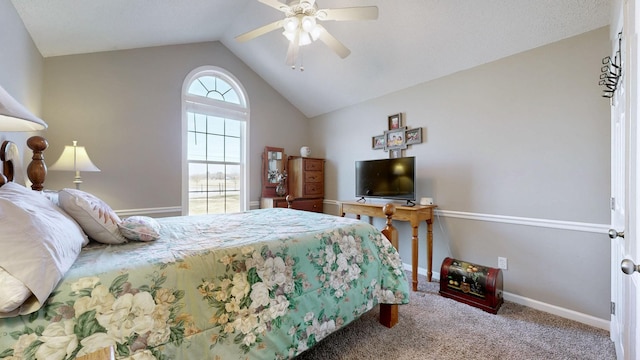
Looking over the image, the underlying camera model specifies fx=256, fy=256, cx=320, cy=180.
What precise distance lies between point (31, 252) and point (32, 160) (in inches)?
58.5

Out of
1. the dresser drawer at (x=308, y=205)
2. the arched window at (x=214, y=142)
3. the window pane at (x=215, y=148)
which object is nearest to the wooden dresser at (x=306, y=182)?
the dresser drawer at (x=308, y=205)

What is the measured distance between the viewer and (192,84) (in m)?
3.66

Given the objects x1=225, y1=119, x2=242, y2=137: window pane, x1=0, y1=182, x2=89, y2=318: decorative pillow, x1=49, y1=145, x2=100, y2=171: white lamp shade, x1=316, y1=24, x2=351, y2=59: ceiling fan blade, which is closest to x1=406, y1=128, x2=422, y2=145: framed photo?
x1=316, y1=24, x2=351, y2=59: ceiling fan blade

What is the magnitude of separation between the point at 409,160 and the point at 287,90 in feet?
8.19

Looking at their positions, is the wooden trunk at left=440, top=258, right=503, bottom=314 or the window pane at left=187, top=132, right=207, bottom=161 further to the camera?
the window pane at left=187, top=132, right=207, bottom=161

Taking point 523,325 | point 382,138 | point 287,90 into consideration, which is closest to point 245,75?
point 287,90

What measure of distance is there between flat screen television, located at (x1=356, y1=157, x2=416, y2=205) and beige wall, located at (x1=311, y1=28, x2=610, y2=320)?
31 cm

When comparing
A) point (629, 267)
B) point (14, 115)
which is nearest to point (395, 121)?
point (629, 267)

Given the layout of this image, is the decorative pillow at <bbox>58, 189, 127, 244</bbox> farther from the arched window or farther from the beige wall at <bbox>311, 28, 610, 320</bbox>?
the beige wall at <bbox>311, 28, 610, 320</bbox>

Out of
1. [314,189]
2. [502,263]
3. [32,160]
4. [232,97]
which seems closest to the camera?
[32,160]

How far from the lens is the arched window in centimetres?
364

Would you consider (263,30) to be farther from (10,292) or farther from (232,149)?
(232,149)

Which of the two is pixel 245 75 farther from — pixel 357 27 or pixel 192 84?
pixel 357 27

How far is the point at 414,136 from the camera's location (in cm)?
326
